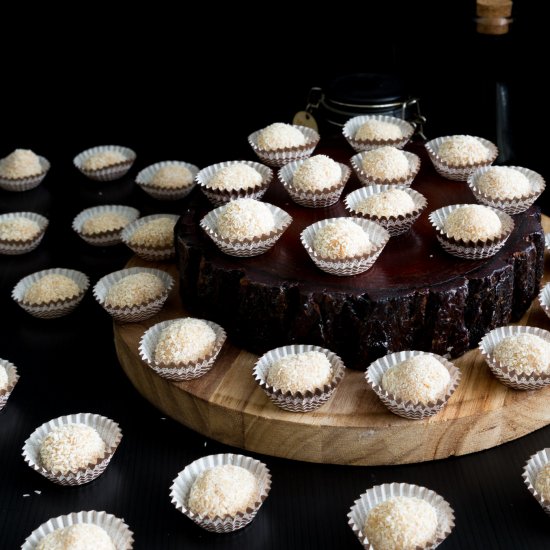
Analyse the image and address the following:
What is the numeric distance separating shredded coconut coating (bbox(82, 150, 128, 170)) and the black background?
0.39ft

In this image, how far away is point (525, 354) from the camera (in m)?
3.00

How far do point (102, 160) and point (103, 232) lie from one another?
0.73m

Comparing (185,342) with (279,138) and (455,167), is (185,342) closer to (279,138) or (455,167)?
(279,138)

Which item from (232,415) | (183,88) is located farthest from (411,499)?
(183,88)

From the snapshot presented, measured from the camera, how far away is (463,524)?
2.76 metres

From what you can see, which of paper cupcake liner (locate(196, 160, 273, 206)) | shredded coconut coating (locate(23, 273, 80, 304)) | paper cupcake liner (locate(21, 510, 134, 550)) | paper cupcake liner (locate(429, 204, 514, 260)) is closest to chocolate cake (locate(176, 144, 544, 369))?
paper cupcake liner (locate(429, 204, 514, 260))

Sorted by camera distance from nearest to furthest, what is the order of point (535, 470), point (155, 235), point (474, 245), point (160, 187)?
1. point (535, 470)
2. point (474, 245)
3. point (155, 235)
4. point (160, 187)

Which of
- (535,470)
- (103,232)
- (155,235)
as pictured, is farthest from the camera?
(103,232)

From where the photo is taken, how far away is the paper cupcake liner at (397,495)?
2613 millimetres

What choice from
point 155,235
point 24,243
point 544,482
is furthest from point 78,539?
point 24,243

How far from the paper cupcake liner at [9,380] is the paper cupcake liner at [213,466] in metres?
0.78

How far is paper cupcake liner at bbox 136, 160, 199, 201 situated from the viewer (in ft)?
14.6

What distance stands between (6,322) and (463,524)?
6.73 ft

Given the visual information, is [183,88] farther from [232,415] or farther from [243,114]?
[232,415]
